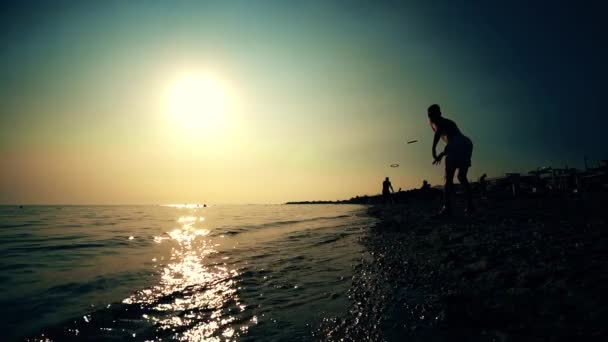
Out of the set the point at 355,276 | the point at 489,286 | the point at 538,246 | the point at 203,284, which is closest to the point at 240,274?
the point at 203,284

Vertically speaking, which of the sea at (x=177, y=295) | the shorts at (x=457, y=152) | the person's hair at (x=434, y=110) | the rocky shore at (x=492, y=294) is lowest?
the sea at (x=177, y=295)

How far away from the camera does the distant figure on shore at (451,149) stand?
24.2ft

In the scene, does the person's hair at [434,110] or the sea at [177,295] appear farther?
the person's hair at [434,110]

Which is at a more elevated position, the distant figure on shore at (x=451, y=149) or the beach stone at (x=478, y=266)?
the distant figure on shore at (x=451, y=149)

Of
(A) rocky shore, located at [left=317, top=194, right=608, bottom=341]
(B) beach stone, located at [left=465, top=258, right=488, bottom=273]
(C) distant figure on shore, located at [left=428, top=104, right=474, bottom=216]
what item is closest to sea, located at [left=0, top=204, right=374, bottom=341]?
(A) rocky shore, located at [left=317, top=194, right=608, bottom=341]

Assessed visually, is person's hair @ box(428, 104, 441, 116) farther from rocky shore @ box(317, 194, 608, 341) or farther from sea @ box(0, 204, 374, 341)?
rocky shore @ box(317, 194, 608, 341)

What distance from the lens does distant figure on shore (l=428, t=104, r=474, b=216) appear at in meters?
7.37

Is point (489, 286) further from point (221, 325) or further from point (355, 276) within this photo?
point (221, 325)

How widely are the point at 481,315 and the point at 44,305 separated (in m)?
4.59

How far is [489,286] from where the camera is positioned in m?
2.65

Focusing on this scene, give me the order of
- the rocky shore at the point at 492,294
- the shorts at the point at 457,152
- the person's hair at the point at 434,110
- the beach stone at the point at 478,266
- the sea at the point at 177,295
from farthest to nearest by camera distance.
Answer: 1. the person's hair at the point at 434,110
2. the shorts at the point at 457,152
3. the beach stone at the point at 478,266
4. the sea at the point at 177,295
5. the rocky shore at the point at 492,294

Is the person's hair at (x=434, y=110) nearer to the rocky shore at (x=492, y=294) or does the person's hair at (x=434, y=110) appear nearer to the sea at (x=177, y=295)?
the sea at (x=177, y=295)

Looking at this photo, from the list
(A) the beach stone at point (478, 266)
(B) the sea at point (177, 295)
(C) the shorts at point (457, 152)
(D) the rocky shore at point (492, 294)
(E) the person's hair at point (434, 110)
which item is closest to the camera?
(D) the rocky shore at point (492, 294)

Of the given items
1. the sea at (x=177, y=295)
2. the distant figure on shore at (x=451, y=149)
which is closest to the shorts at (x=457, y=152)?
the distant figure on shore at (x=451, y=149)
